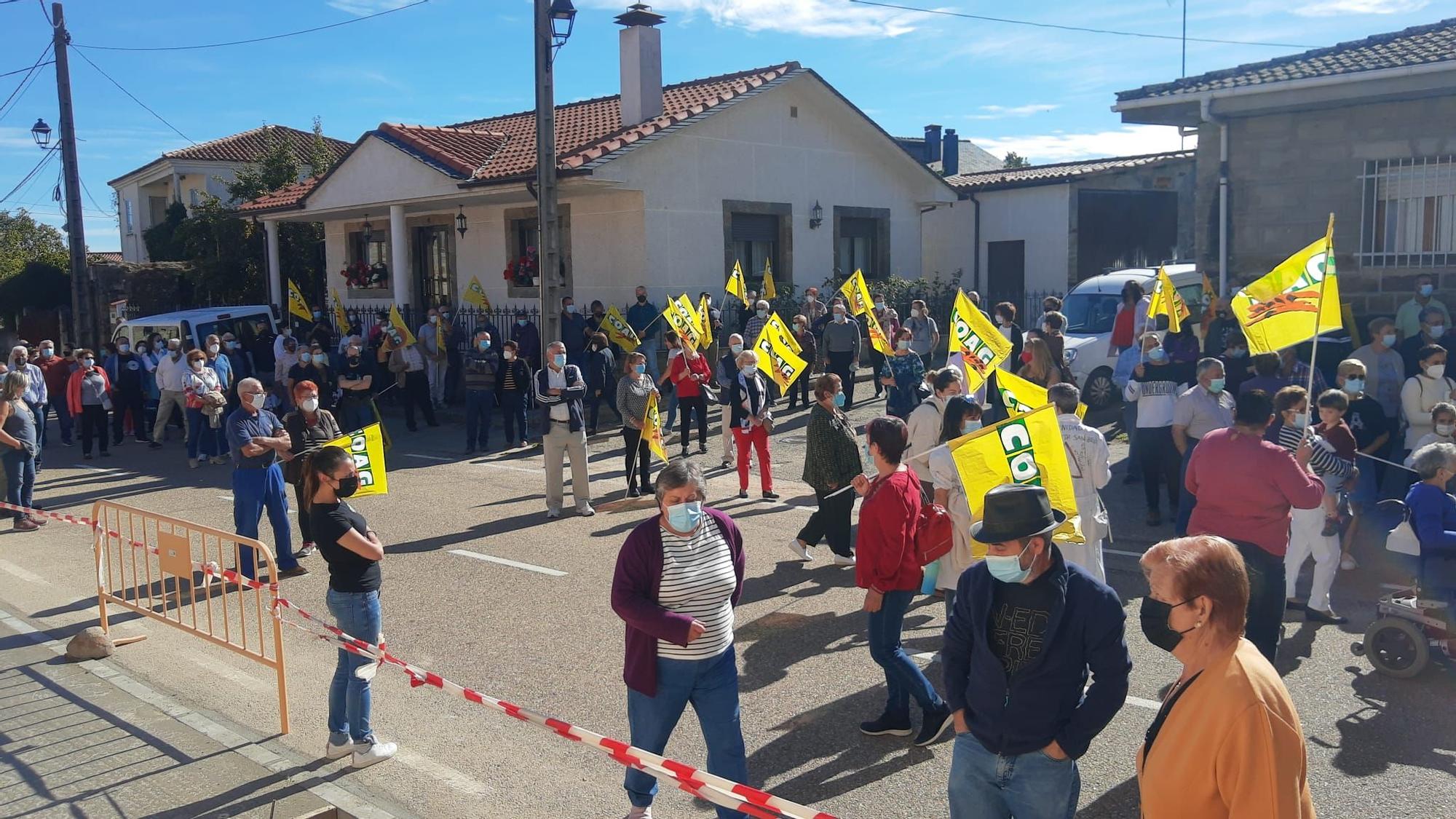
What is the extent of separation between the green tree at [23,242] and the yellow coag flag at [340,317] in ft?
77.6

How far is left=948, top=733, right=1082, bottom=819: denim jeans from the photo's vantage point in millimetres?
3473

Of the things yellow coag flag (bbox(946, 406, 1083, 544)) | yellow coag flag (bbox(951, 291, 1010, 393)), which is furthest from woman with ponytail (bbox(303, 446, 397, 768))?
yellow coag flag (bbox(951, 291, 1010, 393))

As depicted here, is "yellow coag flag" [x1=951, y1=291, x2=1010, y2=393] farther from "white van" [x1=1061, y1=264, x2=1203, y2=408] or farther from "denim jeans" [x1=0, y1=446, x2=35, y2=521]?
"denim jeans" [x1=0, y1=446, x2=35, y2=521]

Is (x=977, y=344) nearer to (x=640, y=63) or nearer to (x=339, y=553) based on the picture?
(x=339, y=553)

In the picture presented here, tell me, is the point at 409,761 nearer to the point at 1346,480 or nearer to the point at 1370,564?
the point at 1346,480

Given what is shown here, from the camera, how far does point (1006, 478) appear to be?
510 cm

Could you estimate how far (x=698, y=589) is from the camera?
4527 mm

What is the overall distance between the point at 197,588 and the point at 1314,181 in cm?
1407

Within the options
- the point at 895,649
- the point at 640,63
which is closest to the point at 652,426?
the point at 895,649

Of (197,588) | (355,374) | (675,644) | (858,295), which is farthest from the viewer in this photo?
(858,295)

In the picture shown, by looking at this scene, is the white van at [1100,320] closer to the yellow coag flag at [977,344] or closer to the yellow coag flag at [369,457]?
the yellow coag flag at [977,344]

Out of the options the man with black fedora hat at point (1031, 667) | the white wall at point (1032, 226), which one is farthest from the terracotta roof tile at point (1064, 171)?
the man with black fedora hat at point (1031, 667)

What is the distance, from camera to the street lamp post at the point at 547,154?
49.2 feet

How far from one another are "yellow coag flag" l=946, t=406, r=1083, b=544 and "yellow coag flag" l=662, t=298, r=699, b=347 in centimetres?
929
